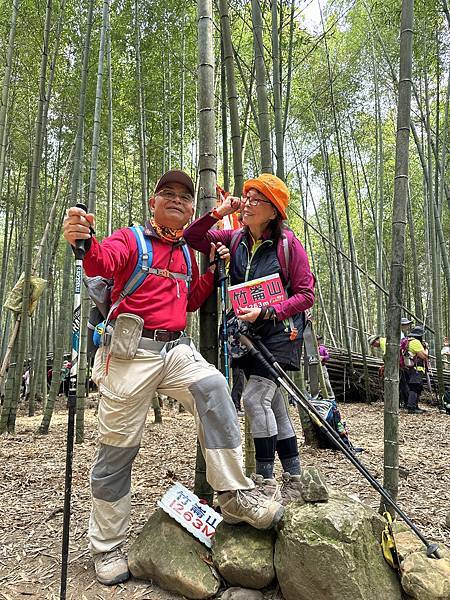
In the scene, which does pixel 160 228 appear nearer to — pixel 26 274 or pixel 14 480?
pixel 14 480

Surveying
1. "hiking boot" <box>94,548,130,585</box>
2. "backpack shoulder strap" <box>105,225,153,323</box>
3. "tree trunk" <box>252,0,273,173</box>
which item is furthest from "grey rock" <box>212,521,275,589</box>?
"tree trunk" <box>252,0,273,173</box>

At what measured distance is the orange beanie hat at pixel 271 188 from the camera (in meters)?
2.25

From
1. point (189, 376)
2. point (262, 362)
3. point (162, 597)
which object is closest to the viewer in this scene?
point (162, 597)

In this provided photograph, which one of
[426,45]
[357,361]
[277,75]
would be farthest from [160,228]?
[357,361]

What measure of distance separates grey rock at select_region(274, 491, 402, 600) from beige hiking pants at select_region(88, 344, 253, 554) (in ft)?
1.21

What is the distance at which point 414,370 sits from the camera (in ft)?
24.0

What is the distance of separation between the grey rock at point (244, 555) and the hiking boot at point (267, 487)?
152 millimetres

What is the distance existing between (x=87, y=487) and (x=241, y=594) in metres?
1.75

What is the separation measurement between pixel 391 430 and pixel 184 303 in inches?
46.6

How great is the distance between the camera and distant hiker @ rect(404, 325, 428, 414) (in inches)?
288

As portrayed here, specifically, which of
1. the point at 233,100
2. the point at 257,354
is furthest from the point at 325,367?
the point at 257,354

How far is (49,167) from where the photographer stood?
31.6ft

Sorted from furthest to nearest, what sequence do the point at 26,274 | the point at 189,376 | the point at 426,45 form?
the point at 426,45 < the point at 26,274 < the point at 189,376

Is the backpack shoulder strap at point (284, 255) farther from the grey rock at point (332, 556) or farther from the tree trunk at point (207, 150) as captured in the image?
the grey rock at point (332, 556)
